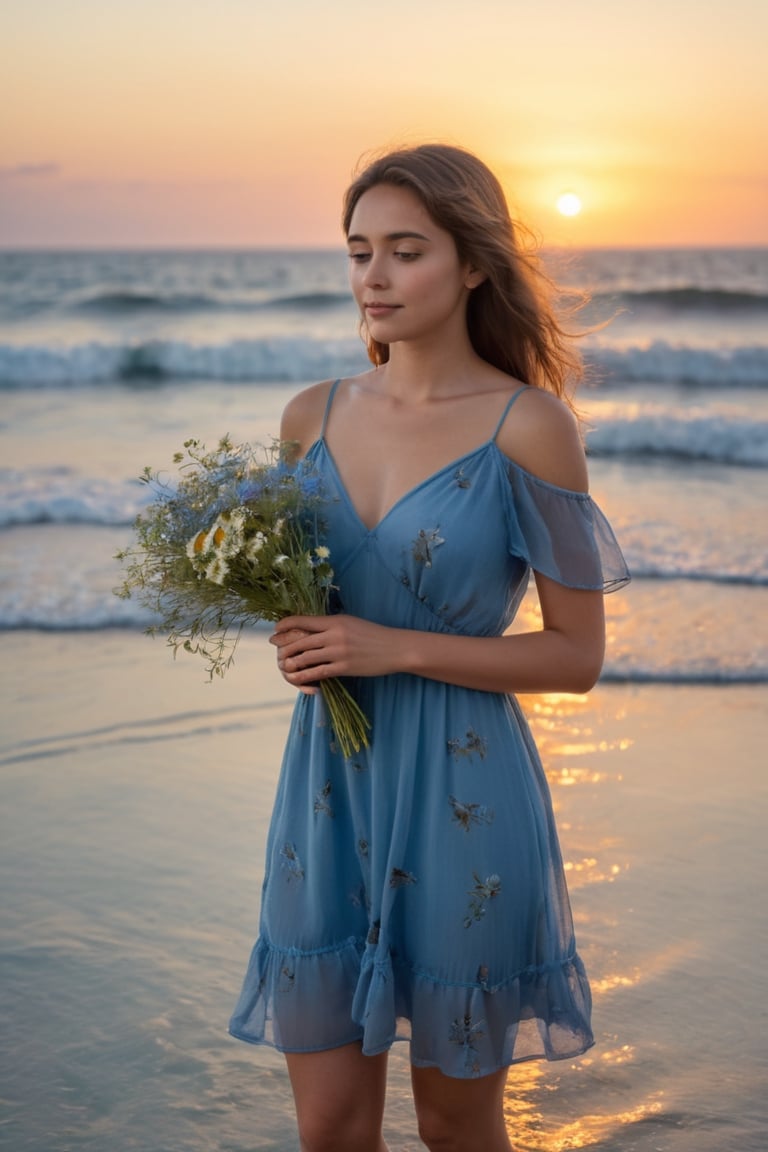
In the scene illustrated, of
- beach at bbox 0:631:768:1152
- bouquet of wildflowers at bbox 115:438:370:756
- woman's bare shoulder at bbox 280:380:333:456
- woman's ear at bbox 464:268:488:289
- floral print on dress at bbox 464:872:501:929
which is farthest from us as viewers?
beach at bbox 0:631:768:1152

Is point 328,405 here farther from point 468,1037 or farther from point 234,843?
point 234,843

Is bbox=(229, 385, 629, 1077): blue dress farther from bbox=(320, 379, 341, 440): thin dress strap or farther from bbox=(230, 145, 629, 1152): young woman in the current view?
bbox=(320, 379, 341, 440): thin dress strap

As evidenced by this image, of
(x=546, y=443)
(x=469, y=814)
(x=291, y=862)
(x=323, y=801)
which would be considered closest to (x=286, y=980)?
(x=291, y=862)

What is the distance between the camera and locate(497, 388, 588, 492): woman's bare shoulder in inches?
92.3

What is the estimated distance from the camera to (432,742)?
236 cm

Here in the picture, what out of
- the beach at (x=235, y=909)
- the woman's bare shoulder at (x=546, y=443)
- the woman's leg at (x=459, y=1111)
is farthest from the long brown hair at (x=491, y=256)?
the beach at (x=235, y=909)

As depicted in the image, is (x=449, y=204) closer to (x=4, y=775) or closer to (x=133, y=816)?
(x=133, y=816)

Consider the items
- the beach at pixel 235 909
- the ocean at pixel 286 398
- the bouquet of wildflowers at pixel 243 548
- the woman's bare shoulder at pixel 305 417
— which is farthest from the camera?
the ocean at pixel 286 398

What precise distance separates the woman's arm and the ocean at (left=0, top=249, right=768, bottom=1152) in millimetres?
572

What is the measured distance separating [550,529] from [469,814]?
1.70ft

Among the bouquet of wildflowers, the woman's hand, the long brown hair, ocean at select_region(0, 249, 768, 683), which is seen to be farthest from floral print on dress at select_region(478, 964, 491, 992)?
the long brown hair

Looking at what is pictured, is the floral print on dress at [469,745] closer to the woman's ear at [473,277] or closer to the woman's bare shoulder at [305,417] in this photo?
the woman's bare shoulder at [305,417]

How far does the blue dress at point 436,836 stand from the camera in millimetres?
2322

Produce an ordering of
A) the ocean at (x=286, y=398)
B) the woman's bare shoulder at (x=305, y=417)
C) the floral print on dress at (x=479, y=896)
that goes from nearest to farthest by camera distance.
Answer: the floral print on dress at (x=479, y=896) < the woman's bare shoulder at (x=305, y=417) < the ocean at (x=286, y=398)
